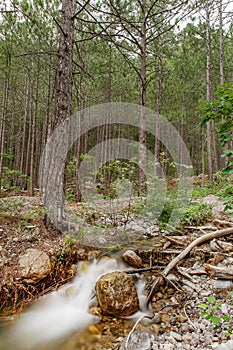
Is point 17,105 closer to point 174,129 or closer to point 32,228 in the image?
point 174,129

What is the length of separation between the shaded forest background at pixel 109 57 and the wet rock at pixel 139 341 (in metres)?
3.76

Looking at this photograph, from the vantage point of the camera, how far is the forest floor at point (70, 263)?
273 centimetres

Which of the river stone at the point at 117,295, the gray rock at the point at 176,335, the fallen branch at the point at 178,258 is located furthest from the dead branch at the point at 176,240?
Answer: the gray rock at the point at 176,335

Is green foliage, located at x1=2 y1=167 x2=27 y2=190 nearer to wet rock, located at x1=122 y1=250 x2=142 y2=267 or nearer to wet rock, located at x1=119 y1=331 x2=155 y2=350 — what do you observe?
wet rock, located at x1=122 y1=250 x2=142 y2=267

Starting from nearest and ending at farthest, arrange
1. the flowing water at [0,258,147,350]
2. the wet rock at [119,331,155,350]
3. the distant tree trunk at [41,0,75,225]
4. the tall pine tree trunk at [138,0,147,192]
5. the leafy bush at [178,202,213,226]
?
the wet rock at [119,331,155,350] < the flowing water at [0,258,147,350] < the distant tree trunk at [41,0,75,225] < the leafy bush at [178,202,213,226] < the tall pine tree trunk at [138,0,147,192]

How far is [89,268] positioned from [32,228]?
1.55m

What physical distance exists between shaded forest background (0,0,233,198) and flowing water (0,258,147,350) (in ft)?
9.93

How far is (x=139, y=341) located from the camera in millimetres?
2385

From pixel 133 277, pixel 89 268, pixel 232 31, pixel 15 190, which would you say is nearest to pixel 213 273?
pixel 133 277

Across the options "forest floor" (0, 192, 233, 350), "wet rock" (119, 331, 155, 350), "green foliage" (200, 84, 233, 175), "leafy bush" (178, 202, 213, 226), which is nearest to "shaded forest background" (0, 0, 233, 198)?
"leafy bush" (178, 202, 213, 226)

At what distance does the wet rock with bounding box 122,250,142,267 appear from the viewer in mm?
3992

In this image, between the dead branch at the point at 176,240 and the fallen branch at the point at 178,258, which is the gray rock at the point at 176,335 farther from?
the dead branch at the point at 176,240

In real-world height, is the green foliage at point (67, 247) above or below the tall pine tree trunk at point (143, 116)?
below

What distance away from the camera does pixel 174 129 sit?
795 inches
